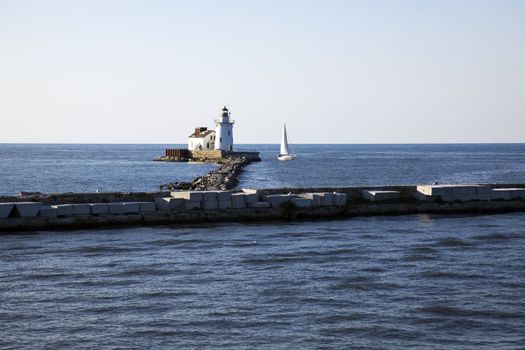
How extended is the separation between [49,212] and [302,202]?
955cm

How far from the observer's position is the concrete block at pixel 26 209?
82.6ft

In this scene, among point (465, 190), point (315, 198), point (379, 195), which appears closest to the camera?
point (315, 198)

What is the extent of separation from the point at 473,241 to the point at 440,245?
1453 millimetres

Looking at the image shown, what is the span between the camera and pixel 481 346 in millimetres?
12781

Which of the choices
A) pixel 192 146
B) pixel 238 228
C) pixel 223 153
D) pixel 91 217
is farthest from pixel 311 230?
pixel 192 146

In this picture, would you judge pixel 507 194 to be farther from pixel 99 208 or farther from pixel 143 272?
pixel 143 272

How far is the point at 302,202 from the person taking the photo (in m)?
28.9

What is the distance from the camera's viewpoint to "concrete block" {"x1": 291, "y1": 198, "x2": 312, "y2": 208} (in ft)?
94.4

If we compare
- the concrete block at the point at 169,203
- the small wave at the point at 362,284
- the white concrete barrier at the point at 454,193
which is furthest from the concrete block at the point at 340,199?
the small wave at the point at 362,284

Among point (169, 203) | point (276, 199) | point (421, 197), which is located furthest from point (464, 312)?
point (421, 197)

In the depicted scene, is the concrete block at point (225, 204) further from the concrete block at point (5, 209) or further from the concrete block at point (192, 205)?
the concrete block at point (5, 209)

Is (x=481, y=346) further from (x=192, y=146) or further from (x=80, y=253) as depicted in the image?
(x=192, y=146)

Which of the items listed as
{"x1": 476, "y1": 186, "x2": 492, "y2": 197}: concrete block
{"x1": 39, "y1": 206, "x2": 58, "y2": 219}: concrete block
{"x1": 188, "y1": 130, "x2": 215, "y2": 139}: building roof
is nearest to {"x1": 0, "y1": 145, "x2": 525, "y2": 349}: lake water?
{"x1": 39, "y1": 206, "x2": 58, "y2": 219}: concrete block

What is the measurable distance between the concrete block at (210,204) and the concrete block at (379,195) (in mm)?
6482
